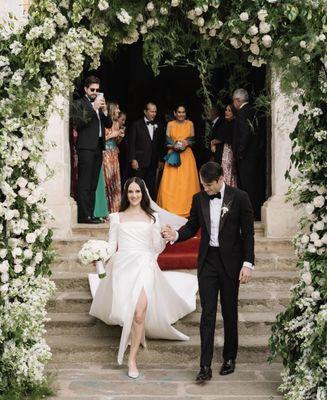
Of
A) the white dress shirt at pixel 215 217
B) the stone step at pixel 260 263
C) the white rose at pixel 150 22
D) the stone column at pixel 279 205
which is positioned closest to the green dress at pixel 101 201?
the stone step at pixel 260 263

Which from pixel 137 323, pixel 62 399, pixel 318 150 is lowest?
pixel 62 399

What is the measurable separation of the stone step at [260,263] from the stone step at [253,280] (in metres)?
0.18

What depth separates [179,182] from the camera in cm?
1175

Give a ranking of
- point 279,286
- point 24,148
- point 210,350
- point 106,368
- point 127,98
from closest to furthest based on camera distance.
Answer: point 24,148
point 210,350
point 106,368
point 279,286
point 127,98

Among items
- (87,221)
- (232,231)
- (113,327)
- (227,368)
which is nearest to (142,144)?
(87,221)

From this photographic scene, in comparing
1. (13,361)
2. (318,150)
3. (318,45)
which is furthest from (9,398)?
(318,45)

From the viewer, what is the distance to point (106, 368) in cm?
739

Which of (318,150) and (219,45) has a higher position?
(219,45)

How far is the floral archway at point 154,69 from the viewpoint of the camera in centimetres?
599

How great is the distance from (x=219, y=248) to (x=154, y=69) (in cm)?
169

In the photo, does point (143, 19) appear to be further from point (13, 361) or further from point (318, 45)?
point (13, 361)

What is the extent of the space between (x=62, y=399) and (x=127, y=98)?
28.0ft

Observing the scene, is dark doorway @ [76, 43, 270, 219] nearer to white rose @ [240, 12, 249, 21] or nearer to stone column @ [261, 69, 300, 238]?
stone column @ [261, 69, 300, 238]

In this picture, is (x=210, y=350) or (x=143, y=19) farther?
(x=210, y=350)
